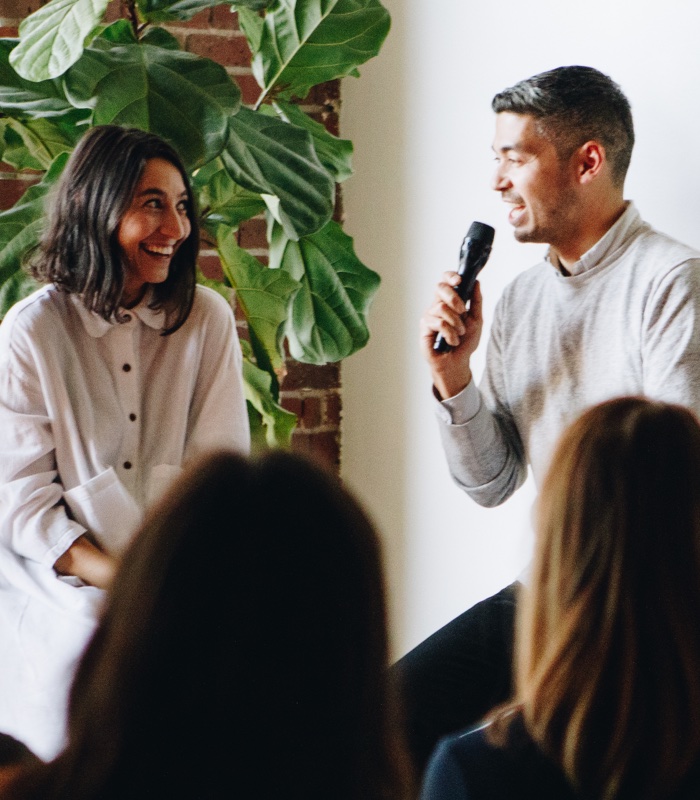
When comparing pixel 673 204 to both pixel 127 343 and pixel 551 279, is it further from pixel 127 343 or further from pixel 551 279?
pixel 127 343

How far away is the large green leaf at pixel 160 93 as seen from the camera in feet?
6.20

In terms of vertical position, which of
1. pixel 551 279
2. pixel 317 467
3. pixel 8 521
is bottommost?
pixel 8 521

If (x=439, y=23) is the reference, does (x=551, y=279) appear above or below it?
below

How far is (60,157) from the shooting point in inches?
80.0

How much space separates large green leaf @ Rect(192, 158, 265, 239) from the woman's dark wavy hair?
0.47 metres

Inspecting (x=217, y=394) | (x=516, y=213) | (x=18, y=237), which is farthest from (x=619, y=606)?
(x=18, y=237)

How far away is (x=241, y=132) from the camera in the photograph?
6.89 feet

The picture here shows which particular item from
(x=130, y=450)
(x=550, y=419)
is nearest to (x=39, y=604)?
Result: (x=130, y=450)

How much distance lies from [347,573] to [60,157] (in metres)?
1.54

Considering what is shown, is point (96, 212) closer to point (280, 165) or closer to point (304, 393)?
point (280, 165)

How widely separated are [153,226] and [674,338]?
872 millimetres

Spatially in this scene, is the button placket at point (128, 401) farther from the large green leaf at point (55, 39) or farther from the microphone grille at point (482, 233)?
the microphone grille at point (482, 233)

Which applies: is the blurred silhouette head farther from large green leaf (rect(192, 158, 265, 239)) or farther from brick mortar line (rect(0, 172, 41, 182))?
brick mortar line (rect(0, 172, 41, 182))

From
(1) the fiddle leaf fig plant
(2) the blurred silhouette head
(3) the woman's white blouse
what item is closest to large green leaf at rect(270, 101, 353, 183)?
(1) the fiddle leaf fig plant
